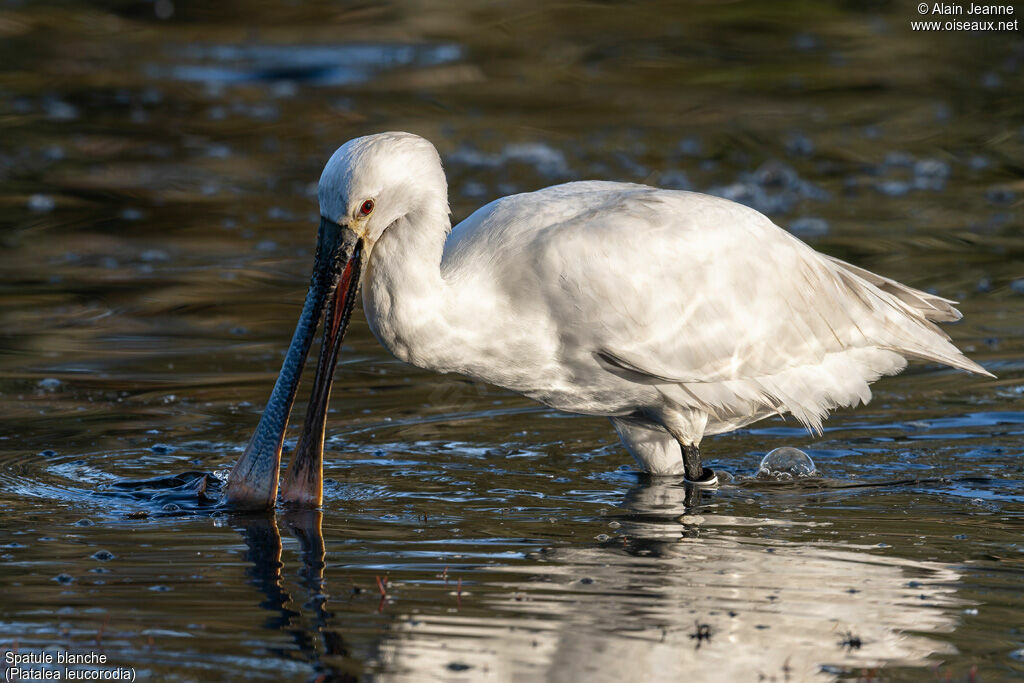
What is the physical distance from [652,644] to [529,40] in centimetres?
1618

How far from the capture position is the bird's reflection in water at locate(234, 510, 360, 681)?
18.2 ft

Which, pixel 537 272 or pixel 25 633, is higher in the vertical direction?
pixel 537 272

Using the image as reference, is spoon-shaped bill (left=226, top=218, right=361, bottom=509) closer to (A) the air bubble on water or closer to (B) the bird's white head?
(B) the bird's white head

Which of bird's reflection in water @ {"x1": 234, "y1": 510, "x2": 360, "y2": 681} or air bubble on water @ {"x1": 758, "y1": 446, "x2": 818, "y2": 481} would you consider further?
air bubble on water @ {"x1": 758, "y1": 446, "x2": 818, "y2": 481}

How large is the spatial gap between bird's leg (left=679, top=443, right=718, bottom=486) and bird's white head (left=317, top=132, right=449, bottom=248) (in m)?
1.84

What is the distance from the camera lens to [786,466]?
27.6ft

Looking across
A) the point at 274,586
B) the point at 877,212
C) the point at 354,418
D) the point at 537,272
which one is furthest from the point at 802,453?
the point at 877,212

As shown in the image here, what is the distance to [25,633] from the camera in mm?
5805

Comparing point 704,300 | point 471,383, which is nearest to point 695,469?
point 704,300

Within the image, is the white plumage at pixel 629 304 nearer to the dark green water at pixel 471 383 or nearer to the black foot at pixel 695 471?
the black foot at pixel 695 471

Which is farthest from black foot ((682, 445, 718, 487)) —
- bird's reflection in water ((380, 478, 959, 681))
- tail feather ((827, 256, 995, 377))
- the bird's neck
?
the bird's neck

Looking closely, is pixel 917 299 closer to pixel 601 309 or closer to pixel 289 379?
pixel 601 309

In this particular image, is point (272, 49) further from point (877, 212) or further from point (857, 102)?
point (877, 212)

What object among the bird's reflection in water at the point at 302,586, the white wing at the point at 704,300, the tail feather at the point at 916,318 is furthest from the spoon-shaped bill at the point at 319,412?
the tail feather at the point at 916,318
